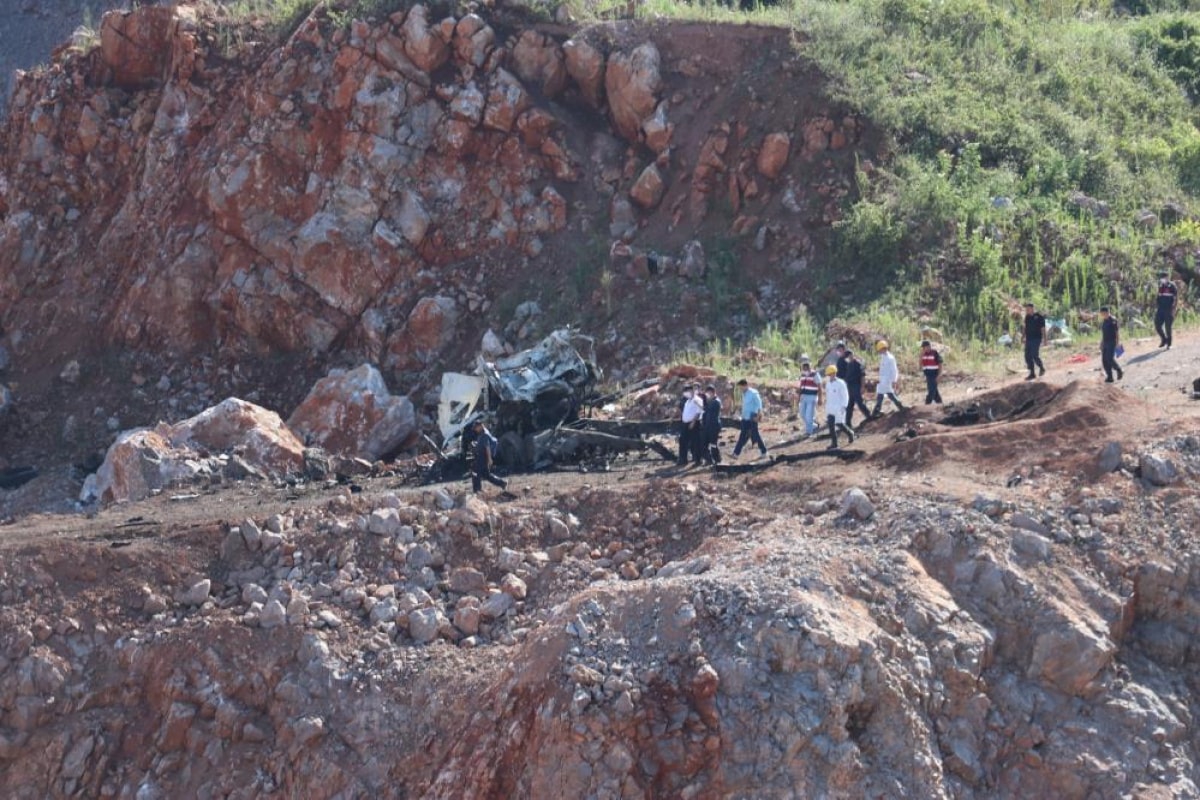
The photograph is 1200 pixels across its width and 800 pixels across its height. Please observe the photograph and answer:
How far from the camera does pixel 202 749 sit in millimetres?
13555

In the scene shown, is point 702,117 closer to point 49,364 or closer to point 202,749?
point 49,364

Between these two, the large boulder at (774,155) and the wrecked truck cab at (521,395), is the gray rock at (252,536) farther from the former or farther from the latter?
the large boulder at (774,155)

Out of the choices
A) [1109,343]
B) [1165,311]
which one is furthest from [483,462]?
[1165,311]

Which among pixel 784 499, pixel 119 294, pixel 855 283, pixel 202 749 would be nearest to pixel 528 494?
pixel 784 499

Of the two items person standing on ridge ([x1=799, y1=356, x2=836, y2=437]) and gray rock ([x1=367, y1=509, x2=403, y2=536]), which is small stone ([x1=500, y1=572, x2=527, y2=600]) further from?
person standing on ridge ([x1=799, y1=356, x2=836, y2=437])

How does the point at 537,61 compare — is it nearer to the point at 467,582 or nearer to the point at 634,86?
the point at 634,86

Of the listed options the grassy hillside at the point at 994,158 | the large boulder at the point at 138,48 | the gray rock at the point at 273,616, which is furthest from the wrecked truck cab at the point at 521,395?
the large boulder at the point at 138,48

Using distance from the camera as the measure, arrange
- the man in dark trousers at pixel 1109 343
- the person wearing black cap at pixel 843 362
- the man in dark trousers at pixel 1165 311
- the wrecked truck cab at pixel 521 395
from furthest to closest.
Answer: the man in dark trousers at pixel 1165 311 → the wrecked truck cab at pixel 521 395 → the person wearing black cap at pixel 843 362 → the man in dark trousers at pixel 1109 343

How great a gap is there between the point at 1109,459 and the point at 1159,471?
A: 46 cm

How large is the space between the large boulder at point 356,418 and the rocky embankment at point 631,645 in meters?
6.80

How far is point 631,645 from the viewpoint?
41.3ft

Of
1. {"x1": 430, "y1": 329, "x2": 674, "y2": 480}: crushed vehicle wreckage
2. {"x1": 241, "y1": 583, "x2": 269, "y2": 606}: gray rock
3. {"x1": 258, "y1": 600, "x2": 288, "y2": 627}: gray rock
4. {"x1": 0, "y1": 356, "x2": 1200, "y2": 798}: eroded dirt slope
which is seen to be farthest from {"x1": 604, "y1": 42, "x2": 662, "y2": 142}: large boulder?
{"x1": 258, "y1": 600, "x2": 288, "y2": 627}: gray rock

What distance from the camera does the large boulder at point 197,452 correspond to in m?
20.0

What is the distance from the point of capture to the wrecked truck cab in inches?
751
